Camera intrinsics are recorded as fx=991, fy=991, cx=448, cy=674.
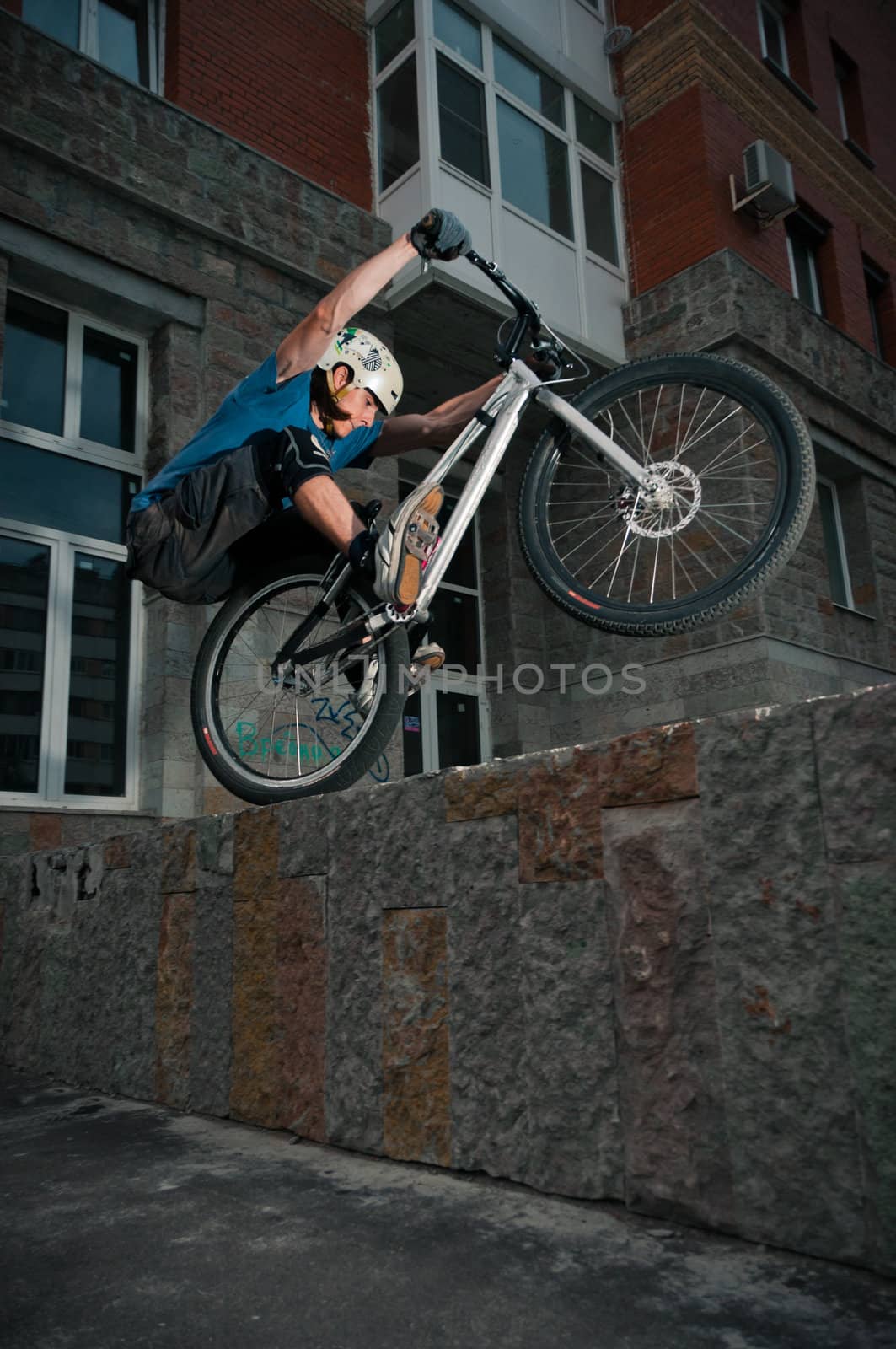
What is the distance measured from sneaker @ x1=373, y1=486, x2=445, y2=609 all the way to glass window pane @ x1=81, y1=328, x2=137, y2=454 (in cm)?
495

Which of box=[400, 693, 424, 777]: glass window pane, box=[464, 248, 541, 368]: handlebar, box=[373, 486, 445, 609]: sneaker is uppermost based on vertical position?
box=[464, 248, 541, 368]: handlebar

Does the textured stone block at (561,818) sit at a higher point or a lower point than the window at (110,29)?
lower

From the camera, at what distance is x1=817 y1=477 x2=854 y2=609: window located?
1151 cm

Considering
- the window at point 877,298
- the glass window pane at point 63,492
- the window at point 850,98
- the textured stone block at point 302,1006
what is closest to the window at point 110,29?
the glass window pane at point 63,492

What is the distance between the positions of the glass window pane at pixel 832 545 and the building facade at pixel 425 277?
0.15 feet

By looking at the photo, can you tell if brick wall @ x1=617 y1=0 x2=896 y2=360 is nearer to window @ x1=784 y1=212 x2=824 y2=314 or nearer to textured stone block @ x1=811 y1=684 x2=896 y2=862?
window @ x1=784 y1=212 x2=824 y2=314

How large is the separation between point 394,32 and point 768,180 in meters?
4.19

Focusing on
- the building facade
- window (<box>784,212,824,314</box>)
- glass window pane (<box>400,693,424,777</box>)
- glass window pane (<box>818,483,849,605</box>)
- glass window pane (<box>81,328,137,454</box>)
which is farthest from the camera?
window (<box>784,212,824,314</box>)

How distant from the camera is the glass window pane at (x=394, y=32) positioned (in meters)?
9.70

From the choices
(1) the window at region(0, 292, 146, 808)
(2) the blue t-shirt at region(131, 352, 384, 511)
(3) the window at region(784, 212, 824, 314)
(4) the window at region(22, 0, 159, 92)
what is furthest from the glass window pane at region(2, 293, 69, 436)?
(3) the window at region(784, 212, 824, 314)

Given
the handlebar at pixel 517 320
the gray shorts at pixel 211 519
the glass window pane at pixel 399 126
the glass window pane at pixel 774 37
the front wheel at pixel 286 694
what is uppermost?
the glass window pane at pixel 774 37

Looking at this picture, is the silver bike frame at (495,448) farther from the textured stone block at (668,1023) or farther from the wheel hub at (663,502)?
the textured stone block at (668,1023)

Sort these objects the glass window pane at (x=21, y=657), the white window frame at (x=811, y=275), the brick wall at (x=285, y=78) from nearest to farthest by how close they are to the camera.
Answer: the glass window pane at (x=21, y=657)
the brick wall at (x=285, y=78)
the white window frame at (x=811, y=275)

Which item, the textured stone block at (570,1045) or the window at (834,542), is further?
the window at (834,542)
